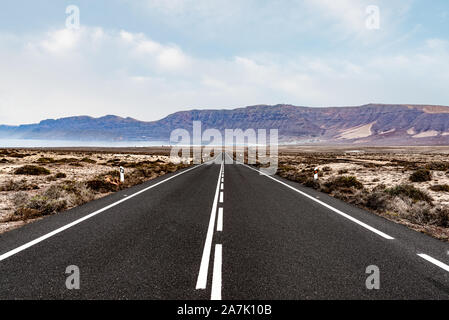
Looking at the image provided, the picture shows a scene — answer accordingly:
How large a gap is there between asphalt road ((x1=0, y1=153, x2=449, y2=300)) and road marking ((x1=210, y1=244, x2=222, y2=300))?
14mm

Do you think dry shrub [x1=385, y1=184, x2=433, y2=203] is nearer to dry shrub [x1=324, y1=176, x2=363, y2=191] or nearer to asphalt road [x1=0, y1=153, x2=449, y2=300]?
dry shrub [x1=324, y1=176, x2=363, y2=191]

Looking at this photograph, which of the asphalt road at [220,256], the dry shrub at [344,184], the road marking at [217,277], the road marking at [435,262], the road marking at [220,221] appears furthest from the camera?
the dry shrub at [344,184]

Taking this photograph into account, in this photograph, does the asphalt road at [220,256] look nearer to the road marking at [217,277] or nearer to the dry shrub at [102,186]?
the road marking at [217,277]

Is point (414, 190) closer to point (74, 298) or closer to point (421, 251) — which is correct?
point (421, 251)

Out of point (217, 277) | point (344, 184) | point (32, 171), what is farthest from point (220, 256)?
point (32, 171)

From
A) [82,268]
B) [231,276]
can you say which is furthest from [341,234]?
[82,268]

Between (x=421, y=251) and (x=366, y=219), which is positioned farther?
(x=366, y=219)

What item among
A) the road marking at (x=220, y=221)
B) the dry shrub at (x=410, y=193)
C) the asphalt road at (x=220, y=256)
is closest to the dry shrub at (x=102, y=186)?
the asphalt road at (x=220, y=256)

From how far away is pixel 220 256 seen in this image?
4.57 metres

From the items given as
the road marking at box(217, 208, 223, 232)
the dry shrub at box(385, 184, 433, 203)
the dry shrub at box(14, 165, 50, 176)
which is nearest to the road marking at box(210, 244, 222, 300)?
the road marking at box(217, 208, 223, 232)

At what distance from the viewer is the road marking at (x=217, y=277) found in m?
3.32

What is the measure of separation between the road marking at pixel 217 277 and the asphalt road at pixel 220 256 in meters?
0.01
